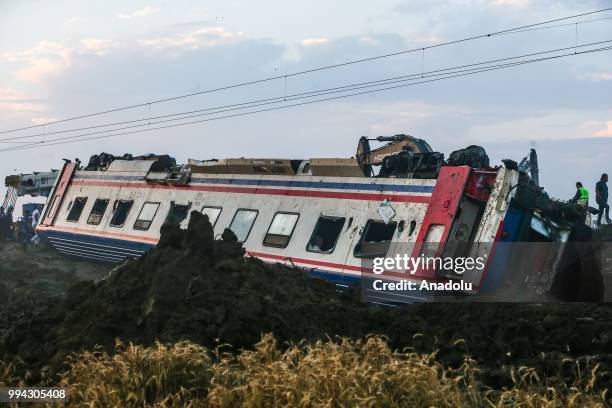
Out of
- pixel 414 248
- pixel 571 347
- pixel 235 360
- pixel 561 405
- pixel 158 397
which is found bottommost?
pixel 158 397

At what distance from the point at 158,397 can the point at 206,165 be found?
44.6 ft

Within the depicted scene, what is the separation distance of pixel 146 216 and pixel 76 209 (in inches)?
182

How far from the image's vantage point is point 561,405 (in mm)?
9391

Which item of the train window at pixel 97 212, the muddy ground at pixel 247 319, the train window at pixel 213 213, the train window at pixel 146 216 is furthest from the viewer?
the train window at pixel 97 212

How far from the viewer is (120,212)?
→ 2656 cm

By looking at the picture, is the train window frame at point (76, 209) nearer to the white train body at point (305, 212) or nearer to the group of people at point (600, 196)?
the white train body at point (305, 212)

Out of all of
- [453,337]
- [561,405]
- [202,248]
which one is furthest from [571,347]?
[202,248]

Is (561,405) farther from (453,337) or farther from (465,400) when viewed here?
(453,337)

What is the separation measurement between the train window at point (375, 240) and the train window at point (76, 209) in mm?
12763

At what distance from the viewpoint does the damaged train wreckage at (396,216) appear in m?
17.3

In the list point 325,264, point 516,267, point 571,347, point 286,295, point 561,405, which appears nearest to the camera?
point 561,405

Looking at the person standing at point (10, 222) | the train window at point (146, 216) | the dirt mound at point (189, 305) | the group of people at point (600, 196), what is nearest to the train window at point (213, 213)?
the train window at point (146, 216)

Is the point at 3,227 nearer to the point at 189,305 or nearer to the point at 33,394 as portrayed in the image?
the point at 189,305

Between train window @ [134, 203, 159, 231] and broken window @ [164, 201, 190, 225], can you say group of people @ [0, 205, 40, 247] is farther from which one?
broken window @ [164, 201, 190, 225]
